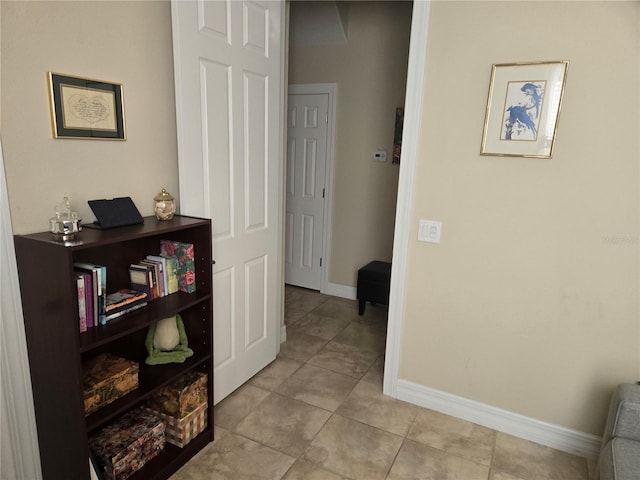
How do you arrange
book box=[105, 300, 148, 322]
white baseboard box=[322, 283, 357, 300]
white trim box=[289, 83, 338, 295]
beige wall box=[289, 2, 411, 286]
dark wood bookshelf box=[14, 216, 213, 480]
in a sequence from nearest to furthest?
dark wood bookshelf box=[14, 216, 213, 480]
book box=[105, 300, 148, 322]
beige wall box=[289, 2, 411, 286]
white trim box=[289, 83, 338, 295]
white baseboard box=[322, 283, 357, 300]

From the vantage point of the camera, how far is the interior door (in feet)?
13.0

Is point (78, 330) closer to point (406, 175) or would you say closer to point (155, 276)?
point (155, 276)

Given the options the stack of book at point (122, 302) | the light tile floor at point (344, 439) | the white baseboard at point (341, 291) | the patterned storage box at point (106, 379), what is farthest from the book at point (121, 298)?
the white baseboard at point (341, 291)

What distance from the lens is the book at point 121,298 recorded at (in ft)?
5.23

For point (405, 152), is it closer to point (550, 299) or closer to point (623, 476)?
point (550, 299)

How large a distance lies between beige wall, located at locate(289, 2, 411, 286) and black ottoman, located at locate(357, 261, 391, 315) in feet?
1.17

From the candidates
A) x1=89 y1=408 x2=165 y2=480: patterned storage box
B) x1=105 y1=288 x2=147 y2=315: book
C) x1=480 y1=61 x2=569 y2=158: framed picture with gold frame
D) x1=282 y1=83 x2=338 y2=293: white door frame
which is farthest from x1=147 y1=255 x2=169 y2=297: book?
x1=282 y1=83 x2=338 y2=293: white door frame

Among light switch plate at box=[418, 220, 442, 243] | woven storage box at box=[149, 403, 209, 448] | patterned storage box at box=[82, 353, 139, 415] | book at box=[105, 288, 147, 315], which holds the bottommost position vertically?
woven storage box at box=[149, 403, 209, 448]

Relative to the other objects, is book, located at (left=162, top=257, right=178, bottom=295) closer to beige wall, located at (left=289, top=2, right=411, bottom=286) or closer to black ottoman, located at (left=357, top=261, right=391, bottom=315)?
black ottoman, located at (left=357, top=261, right=391, bottom=315)

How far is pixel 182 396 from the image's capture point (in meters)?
1.91

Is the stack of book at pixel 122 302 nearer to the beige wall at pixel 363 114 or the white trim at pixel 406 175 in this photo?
the white trim at pixel 406 175

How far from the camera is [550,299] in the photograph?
2.02 metres

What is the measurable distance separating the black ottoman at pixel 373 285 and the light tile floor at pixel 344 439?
2.71 feet

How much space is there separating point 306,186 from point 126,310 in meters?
2.69
